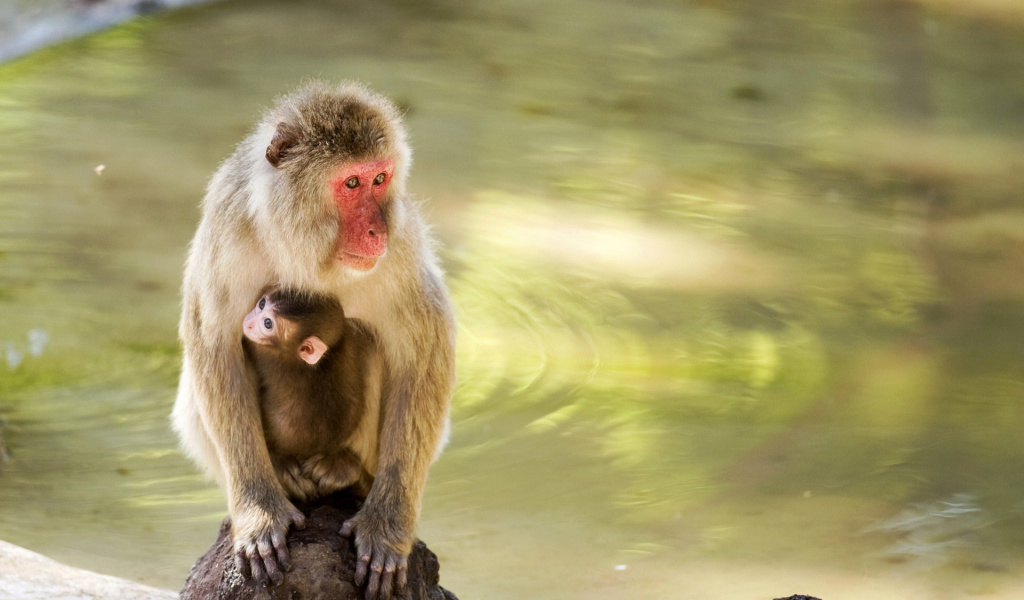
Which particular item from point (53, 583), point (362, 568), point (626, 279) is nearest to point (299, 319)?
point (362, 568)

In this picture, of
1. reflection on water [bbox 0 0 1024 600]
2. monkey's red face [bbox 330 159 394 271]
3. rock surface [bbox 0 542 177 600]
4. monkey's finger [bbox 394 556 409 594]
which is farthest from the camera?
reflection on water [bbox 0 0 1024 600]

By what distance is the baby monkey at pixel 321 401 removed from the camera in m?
4.42

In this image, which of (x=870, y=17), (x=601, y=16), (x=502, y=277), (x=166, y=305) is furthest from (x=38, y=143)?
(x=870, y=17)

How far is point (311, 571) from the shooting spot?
14.1 feet

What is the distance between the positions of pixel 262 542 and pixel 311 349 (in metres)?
0.62

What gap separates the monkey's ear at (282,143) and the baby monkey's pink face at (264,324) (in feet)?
1.47

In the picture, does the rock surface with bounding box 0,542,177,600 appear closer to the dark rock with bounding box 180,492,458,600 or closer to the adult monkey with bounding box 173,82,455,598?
the dark rock with bounding box 180,492,458,600

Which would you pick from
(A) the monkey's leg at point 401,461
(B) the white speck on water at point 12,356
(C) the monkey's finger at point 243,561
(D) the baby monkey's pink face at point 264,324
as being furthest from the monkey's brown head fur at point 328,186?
(B) the white speck on water at point 12,356

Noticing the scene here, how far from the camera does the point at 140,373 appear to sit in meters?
7.48

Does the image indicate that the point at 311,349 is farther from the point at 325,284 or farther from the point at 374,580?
the point at 374,580

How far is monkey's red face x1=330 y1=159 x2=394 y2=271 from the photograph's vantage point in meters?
4.15

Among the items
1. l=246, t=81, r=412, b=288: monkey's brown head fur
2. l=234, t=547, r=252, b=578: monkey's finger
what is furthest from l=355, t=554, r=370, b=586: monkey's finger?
l=246, t=81, r=412, b=288: monkey's brown head fur

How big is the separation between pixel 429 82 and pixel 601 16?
86.9 inches

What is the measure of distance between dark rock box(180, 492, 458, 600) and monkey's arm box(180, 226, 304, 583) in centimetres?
6
